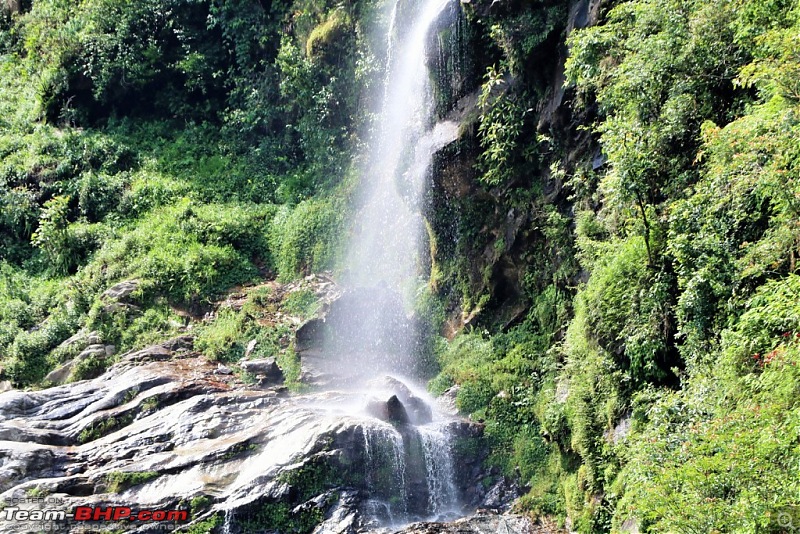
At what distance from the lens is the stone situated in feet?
61.1

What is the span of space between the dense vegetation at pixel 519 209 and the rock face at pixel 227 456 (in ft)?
6.89

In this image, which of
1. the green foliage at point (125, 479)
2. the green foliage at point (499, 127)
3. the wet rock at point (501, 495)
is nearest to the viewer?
the green foliage at point (125, 479)

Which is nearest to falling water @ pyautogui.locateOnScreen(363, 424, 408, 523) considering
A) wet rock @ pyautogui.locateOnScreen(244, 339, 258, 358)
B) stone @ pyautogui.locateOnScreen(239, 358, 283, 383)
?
stone @ pyautogui.locateOnScreen(239, 358, 283, 383)

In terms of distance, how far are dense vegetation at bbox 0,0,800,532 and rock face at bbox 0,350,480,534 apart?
6.89 ft

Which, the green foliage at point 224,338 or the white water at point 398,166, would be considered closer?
the green foliage at point 224,338

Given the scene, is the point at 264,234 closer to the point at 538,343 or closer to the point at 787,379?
the point at 538,343

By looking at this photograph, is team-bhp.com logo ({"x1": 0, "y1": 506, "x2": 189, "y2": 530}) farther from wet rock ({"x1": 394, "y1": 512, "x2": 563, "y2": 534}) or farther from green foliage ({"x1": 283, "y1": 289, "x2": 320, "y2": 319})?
green foliage ({"x1": 283, "y1": 289, "x2": 320, "y2": 319})

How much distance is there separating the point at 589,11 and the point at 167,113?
63.2 feet

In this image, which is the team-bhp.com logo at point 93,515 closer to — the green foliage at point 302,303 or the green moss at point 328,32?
the green foliage at point 302,303

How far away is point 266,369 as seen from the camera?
18.7m

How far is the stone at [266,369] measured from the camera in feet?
61.1

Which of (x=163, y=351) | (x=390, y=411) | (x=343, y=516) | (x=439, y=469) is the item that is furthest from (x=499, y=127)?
(x=163, y=351)

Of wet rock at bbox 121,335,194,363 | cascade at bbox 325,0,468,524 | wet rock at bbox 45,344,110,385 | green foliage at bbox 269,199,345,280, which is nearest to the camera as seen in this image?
cascade at bbox 325,0,468,524

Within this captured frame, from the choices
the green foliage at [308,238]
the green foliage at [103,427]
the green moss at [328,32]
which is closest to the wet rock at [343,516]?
the green foliage at [103,427]
